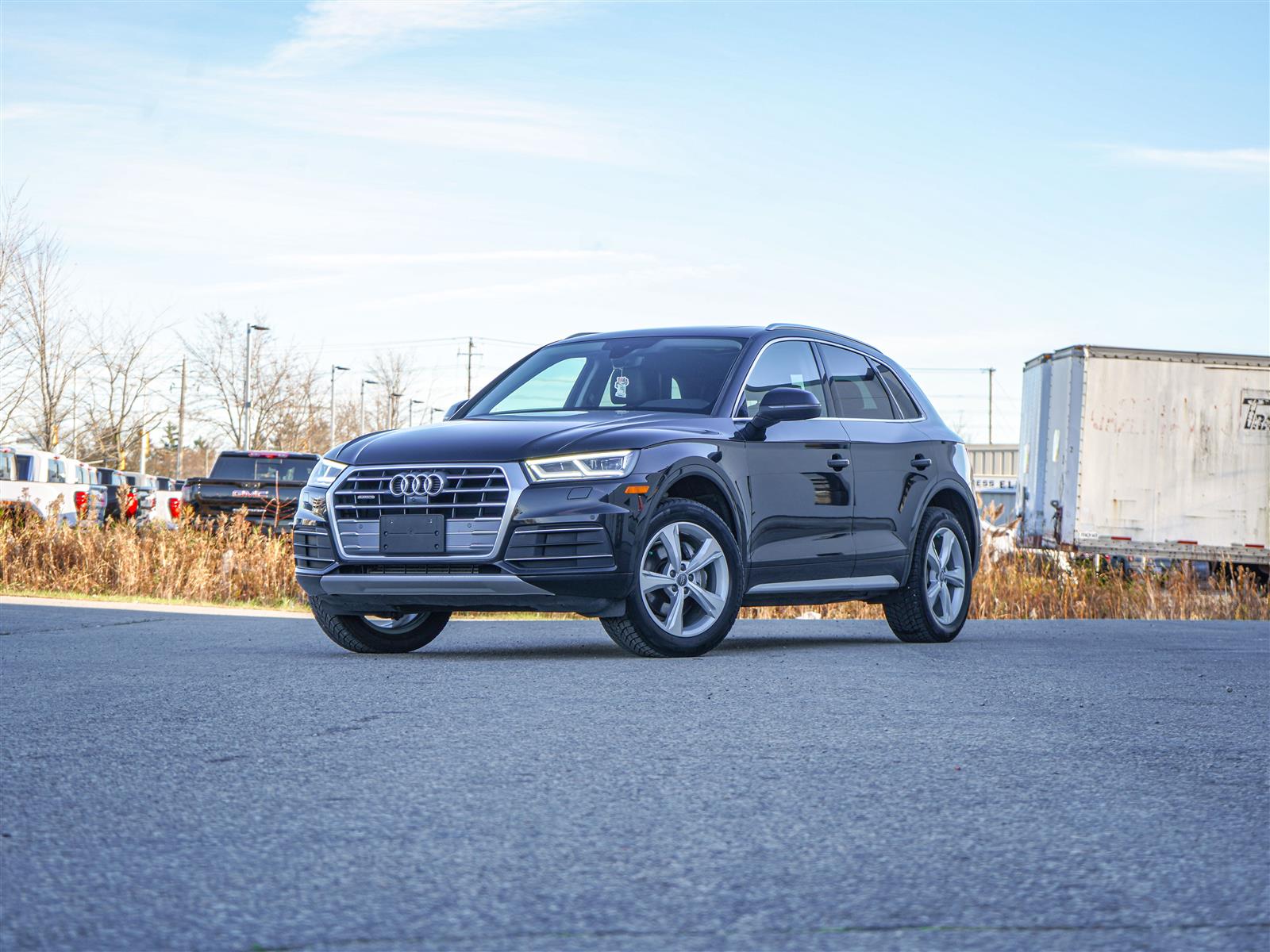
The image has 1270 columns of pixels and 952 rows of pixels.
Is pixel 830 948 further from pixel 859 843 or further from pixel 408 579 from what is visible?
pixel 408 579

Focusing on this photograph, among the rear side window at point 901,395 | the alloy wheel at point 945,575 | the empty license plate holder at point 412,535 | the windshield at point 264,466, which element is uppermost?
the rear side window at point 901,395

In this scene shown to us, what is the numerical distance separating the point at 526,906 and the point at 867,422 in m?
7.09

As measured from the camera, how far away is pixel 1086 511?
70.8ft

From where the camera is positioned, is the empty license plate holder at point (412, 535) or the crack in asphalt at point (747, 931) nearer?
the crack in asphalt at point (747, 931)

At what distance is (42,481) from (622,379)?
2115 centimetres

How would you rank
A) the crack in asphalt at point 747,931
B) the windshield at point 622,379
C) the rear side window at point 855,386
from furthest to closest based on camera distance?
the rear side window at point 855,386, the windshield at point 622,379, the crack in asphalt at point 747,931

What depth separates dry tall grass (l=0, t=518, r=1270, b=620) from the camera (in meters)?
16.3

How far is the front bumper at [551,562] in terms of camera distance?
7.87 metres

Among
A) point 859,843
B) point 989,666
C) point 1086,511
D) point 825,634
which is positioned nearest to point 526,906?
point 859,843

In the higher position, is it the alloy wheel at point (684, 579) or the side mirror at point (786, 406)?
the side mirror at point (786, 406)

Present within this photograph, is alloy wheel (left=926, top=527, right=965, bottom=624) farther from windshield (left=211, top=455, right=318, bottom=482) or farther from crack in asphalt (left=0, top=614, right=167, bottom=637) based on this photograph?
windshield (left=211, top=455, right=318, bottom=482)

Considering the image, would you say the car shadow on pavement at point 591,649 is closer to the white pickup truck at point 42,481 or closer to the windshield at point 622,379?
the windshield at point 622,379

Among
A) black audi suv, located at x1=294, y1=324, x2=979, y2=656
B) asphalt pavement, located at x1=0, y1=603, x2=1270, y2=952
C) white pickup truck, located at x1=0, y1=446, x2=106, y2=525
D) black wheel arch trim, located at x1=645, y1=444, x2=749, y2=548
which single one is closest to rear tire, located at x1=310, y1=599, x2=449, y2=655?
black audi suv, located at x1=294, y1=324, x2=979, y2=656

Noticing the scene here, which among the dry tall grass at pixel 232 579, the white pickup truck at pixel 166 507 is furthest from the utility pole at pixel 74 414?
the dry tall grass at pixel 232 579
